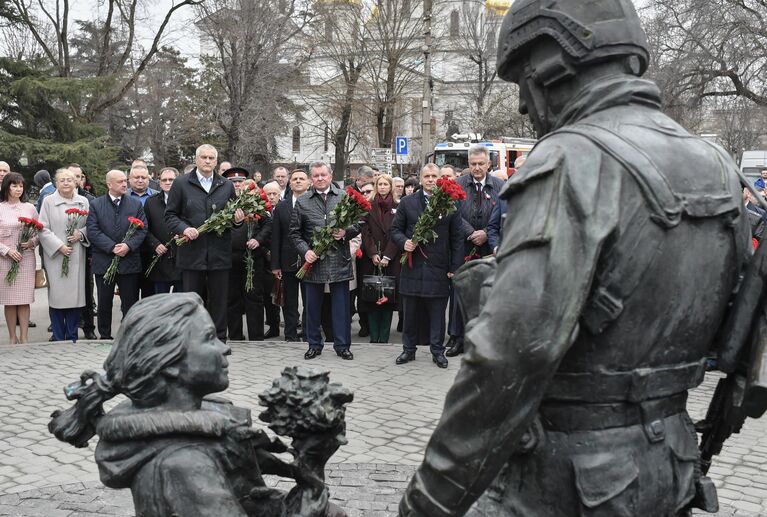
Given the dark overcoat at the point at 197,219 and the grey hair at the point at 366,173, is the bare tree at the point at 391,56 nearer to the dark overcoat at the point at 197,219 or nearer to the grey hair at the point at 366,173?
the grey hair at the point at 366,173

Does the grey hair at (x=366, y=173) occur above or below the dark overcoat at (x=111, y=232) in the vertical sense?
above

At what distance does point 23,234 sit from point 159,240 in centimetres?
166

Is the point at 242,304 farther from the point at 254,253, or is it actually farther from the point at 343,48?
the point at 343,48

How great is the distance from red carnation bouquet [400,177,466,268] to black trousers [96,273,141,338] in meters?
3.52

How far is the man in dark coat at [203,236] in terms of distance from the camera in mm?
9094

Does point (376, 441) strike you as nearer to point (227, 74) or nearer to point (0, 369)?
point (0, 369)

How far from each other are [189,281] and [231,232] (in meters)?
0.90

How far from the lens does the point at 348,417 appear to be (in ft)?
22.1

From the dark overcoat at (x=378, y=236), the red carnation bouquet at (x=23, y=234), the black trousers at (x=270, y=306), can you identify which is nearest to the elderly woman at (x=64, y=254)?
the red carnation bouquet at (x=23, y=234)

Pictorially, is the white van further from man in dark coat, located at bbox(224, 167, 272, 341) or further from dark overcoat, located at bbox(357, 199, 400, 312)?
man in dark coat, located at bbox(224, 167, 272, 341)

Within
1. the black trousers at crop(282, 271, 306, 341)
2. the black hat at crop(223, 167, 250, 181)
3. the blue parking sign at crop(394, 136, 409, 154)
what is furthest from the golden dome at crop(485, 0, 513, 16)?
the black trousers at crop(282, 271, 306, 341)

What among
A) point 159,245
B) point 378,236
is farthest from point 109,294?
point 378,236

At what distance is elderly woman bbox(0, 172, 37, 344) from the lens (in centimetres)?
961

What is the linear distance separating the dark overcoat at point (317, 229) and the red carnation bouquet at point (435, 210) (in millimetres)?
700
